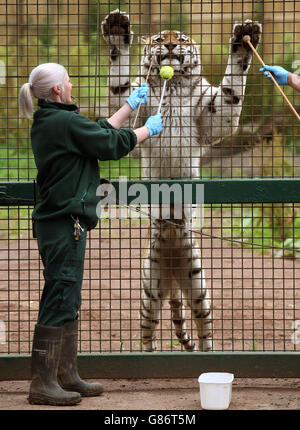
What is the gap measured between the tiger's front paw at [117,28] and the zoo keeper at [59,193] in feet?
3.11

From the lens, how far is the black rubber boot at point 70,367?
3559 millimetres

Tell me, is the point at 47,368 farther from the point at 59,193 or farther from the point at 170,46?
the point at 170,46

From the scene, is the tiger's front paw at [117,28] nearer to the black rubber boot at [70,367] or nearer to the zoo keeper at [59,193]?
the zoo keeper at [59,193]

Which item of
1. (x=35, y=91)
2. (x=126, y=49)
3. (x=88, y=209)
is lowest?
(x=88, y=209)

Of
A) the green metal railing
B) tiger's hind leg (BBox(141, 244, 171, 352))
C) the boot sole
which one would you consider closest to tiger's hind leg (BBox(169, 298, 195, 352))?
tiger's hind leg (BBox(141, 244, 171, 352))

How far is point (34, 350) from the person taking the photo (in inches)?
135

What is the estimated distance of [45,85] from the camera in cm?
335

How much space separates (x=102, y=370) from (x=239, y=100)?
1912mm

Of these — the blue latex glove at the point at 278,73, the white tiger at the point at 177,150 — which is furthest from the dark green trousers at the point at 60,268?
the blue latex glove at the point at 278,73

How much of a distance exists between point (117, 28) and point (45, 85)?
1086 millimetres

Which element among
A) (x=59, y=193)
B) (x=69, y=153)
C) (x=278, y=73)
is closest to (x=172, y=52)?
(x=278, y=73)

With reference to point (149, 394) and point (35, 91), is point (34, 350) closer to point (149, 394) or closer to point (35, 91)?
point (149, 394)

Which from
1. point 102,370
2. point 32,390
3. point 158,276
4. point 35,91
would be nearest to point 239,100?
point 158,276

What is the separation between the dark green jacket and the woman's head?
0.05 metres
